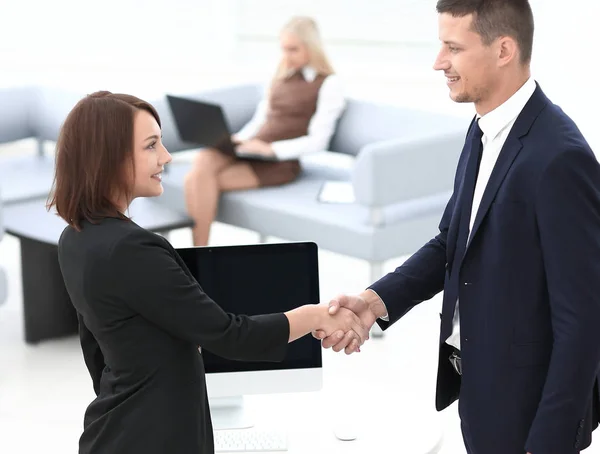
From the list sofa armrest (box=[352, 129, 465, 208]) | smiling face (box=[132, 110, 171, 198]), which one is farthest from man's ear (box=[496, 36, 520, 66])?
sofa armrest (box=[352, 129, 465, 208])

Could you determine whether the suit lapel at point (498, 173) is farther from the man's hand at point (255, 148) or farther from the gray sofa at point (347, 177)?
the man's hand at point (255, 148)

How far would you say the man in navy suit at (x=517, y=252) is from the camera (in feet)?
6.39

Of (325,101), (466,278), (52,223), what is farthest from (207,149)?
(466,278)

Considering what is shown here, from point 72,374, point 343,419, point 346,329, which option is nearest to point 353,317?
point 346,329

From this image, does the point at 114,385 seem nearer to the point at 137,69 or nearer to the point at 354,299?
the point at 354,299

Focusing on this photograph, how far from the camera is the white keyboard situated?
2.45 m

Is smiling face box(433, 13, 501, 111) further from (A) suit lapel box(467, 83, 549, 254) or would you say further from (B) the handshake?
(B) the handshake

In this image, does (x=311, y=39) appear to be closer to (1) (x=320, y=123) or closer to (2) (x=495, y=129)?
(1) (x=320, y=123)

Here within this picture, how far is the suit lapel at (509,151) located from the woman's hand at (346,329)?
501mm

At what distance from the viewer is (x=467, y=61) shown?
2.09 m

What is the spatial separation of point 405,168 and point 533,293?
2890 millimetres

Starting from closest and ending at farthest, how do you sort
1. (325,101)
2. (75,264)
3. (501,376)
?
(75,264), (501,376), (325,101)

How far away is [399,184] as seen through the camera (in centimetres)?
489

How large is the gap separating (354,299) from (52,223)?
2574 mm
